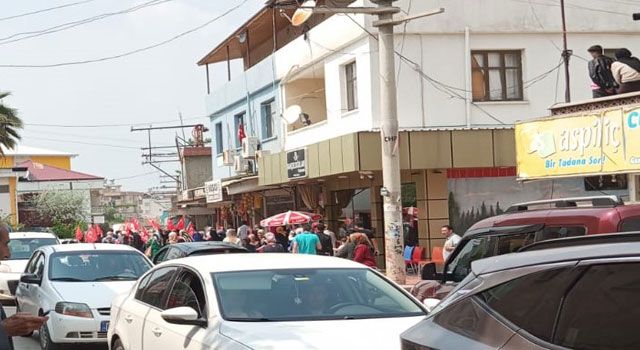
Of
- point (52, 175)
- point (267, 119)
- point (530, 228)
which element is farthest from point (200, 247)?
point (52, 175)

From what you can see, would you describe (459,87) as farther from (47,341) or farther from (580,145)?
(47,341)

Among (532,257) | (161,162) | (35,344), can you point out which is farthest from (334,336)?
(161,162)

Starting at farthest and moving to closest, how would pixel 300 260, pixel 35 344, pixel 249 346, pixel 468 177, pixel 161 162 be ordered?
pixel 161 162, pixel 468 177, pixel 35 344, pixel 300 260, pixel 249 346

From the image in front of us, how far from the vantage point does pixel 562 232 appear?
708cm

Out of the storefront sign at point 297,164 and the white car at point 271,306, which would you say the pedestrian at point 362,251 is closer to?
the white car at point 271,306

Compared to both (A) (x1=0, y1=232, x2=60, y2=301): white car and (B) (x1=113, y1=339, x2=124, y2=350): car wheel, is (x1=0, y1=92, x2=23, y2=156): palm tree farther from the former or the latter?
(B) (x1=113, y1=339, x2=124, y2=350): car wheel

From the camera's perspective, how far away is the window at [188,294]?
662cm

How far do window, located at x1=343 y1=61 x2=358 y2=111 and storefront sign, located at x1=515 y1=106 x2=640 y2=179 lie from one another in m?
8.07

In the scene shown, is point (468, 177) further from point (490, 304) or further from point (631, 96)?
point (490, 304)

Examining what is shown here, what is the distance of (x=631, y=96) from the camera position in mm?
13602

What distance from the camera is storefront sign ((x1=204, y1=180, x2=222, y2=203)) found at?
3450cm

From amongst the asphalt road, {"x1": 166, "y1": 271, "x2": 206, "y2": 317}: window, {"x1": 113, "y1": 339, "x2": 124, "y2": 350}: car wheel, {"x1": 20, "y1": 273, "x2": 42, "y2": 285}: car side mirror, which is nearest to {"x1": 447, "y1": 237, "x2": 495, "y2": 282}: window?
{"x1": 166, "y1": 271, "x2": 206, "y2": 317}: window

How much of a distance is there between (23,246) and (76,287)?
7848 mm

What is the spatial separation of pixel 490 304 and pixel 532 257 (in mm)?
255
